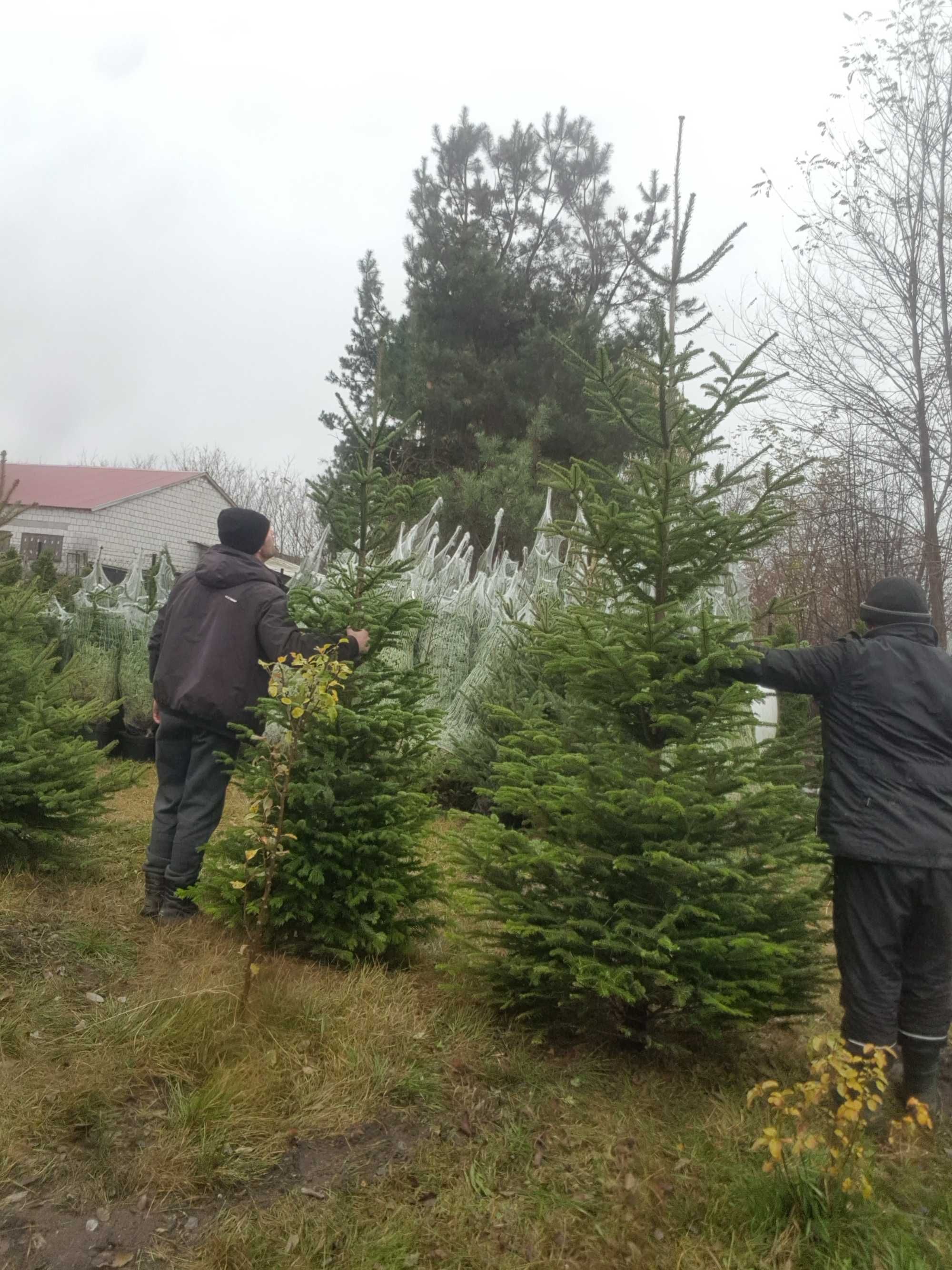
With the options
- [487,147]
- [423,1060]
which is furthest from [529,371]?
[423,1060]

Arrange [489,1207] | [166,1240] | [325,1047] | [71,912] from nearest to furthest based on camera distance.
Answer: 1. [166,1240]
2. [489,1207]
3. [325,1047]
4. [71,912]

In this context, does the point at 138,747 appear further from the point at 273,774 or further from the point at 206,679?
the point at 273,774

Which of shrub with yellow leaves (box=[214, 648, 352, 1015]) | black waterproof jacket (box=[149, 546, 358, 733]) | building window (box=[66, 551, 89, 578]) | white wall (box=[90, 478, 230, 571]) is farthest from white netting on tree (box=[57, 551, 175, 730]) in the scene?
white wall (box=[90, 478, 230, 571])

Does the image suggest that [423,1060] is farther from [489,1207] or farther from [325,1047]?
[489,1207]

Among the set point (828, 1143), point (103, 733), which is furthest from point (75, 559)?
point (828, 1143)

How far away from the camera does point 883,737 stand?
334 centimetres

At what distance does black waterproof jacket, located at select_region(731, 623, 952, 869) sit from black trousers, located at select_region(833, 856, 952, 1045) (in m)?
0.10

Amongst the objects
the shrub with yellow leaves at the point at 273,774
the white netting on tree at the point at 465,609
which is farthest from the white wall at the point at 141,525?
the shrub with yellow leaves at the point at 273,774

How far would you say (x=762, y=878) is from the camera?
343cm

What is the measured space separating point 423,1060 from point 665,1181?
3.05 feet

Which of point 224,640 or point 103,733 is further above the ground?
point 224,640

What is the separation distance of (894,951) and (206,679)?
2893 mm

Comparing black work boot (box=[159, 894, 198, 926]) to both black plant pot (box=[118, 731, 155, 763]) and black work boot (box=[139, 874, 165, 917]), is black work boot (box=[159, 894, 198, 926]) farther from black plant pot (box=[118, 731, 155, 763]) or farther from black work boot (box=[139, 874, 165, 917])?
black plant pot (box=[118, 731, 155, 763])

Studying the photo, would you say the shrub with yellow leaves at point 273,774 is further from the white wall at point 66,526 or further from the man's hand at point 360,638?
the white wall at point 66,526
